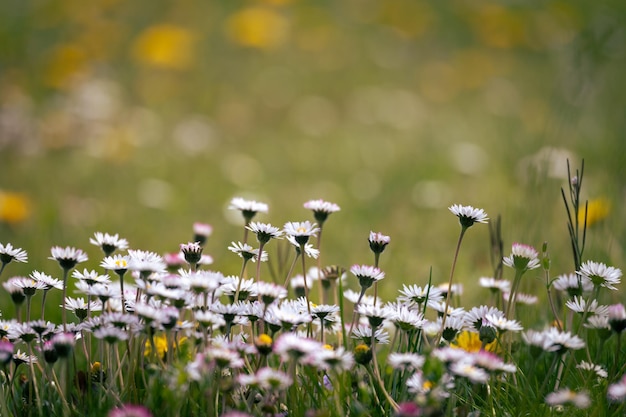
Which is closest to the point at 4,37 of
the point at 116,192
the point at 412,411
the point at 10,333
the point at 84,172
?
the point at 84,172

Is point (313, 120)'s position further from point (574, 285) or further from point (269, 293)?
point (269, 293)

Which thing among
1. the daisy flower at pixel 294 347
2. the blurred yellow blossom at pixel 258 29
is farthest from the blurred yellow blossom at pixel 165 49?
the daisy flower at pixel 294 347

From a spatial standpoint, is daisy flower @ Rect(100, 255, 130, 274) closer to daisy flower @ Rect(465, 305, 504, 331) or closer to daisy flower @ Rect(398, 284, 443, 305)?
daisy flower @ Rect(398, 284, 443, 305)

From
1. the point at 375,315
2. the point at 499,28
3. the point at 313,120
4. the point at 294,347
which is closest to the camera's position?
the point at 294,347

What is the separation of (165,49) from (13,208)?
99.9 inches

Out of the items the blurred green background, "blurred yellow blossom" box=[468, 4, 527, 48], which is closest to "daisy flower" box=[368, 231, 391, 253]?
the blurred green background

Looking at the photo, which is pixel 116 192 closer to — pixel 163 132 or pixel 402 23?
pixel 163 132

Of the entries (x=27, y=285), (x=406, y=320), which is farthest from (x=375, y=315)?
(x=27, y=285)

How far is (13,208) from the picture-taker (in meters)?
3.56

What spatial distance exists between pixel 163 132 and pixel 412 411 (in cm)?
436

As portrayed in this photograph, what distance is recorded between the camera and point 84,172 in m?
4.40

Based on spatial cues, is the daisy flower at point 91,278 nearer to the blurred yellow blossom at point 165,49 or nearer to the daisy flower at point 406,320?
the daisy flower at point 406,320

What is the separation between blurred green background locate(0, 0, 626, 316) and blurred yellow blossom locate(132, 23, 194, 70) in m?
0.02

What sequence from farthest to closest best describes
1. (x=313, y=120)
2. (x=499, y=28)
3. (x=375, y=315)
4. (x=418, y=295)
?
(x=499, y=28) < (x=313, y=120) < (x=418, y=295) < (x=375, y=315)
